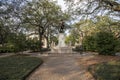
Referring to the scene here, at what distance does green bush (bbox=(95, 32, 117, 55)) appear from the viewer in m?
22.0

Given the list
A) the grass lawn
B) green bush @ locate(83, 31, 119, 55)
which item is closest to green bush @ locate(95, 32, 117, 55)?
green bush @ locate(83, 31, 119, 55)

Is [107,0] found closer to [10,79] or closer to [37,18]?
[10,79]

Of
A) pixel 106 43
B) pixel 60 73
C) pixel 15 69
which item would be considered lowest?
pixel 60 73

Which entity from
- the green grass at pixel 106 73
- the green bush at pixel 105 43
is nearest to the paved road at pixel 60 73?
the green grass at pixel 106 73

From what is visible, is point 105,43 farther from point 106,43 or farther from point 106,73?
point 106,73

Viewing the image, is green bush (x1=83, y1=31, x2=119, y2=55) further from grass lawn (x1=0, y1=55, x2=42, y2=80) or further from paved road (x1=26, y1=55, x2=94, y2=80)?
grass lawn (x1=0, y1=55, x2=42, y2=80)

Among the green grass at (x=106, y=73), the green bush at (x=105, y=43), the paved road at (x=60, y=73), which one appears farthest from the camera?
the green bush at (x=105, y=43)

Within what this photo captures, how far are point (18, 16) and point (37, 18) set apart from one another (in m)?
25.1

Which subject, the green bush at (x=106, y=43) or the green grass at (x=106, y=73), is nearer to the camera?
the green grass at (x=106, y=73)

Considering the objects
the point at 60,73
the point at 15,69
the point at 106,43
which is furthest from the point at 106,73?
the point at 106,43

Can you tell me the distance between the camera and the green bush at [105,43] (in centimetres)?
2205

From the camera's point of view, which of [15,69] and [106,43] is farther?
[106,43]

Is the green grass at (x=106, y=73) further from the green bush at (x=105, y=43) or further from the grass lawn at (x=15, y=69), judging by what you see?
the green bush at (x=105, y=43)

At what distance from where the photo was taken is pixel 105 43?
22344 millimetres
